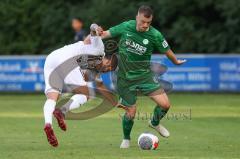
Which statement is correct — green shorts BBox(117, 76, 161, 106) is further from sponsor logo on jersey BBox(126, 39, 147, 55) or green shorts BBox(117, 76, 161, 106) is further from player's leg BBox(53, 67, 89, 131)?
player's leg BBox(53, 67, 89, 131)

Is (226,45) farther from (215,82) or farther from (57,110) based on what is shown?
(57,110)

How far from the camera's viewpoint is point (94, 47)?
1391 centimetres

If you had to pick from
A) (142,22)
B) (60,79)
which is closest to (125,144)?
(60,79)

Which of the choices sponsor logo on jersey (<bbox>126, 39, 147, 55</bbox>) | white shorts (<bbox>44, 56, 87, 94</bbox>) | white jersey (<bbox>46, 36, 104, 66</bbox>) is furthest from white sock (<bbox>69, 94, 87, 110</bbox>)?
sponsor logo on jersey (<bbox>126, 39, 147, 55</bbox>)

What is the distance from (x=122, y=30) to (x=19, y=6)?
23371 mm

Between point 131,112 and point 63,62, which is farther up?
point 63,62

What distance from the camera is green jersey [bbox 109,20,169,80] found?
13.5 m

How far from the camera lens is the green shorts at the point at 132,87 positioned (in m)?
13.6

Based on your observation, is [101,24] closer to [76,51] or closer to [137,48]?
[76,51]

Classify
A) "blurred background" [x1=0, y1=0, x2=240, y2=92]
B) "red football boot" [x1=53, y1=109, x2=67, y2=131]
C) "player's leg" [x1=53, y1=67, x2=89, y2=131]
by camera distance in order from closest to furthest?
"red football boot" [x1=53, y1=109, x2=67, y2=131] < "player's leg" [x1=53, y1=67, x2=89, y2=131] < "blurred background" [x1=0, y1=0, x2=240, y2=92]

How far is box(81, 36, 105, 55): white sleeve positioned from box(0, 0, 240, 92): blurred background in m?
15.1

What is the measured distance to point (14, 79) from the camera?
95.3 ft

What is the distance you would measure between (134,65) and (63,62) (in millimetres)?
1330

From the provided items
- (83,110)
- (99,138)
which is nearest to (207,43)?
(83,110)
